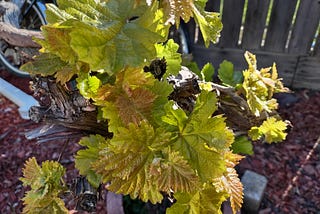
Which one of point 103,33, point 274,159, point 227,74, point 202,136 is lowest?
point 274,159

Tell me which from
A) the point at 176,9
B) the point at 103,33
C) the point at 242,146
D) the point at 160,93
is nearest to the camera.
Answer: the point at 103,33

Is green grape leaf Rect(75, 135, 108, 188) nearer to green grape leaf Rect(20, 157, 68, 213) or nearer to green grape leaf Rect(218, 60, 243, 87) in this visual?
green grape leaf Rect(20, 157, 68, 213)

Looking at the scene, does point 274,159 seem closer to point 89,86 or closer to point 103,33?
point 89,86

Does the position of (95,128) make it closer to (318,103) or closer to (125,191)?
(125,191)

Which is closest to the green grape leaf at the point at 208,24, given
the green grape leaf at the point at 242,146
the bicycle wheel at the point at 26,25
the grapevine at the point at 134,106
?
the grapevine at the point at 134,106

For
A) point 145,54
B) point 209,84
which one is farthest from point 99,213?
point 145,54

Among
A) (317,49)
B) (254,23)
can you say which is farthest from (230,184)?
(317,49)

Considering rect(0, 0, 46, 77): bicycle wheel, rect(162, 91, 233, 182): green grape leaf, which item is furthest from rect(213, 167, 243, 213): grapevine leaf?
rect(0, 0, 46, 77): bicycle wheel

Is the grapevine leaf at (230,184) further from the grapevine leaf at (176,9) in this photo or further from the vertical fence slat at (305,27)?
the vertical fence slat at (305,27)

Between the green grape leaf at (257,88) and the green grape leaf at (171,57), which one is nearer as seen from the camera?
the green grape leaf at (171,57)
